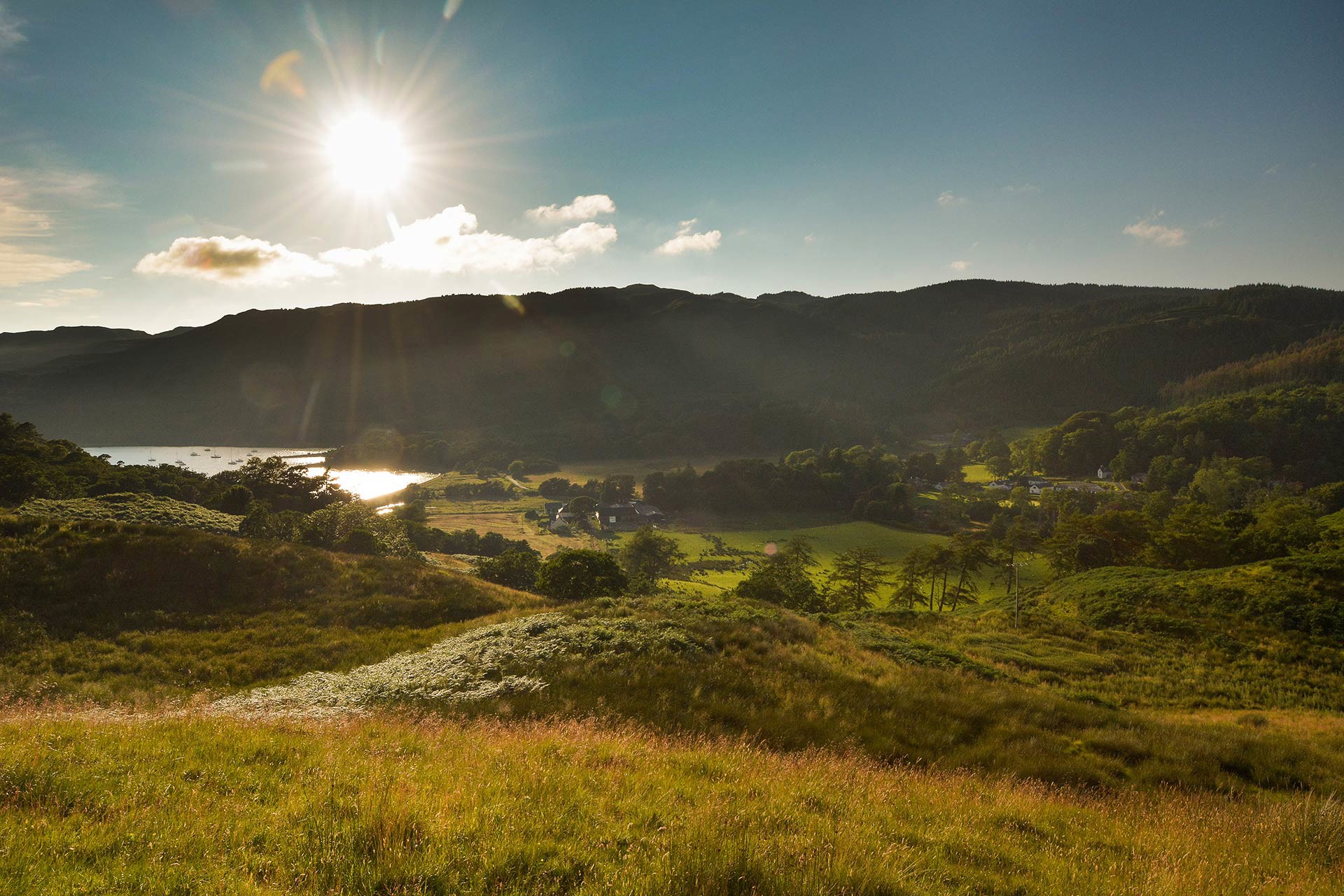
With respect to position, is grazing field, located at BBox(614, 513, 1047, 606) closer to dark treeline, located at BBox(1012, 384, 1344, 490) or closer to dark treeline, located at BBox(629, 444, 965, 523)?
dark treeline, located at BBox(629, 444, 965, 523)

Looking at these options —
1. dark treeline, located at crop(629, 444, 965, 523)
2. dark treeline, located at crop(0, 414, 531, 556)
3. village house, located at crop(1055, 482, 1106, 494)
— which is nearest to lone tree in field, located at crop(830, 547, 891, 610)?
dark treeline, located at crop(0, 414, 531, 556)

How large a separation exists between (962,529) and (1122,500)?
125 ft

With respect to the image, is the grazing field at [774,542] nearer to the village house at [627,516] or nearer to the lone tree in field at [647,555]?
the lone tree in field at [647,555]

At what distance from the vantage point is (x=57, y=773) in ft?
19.0

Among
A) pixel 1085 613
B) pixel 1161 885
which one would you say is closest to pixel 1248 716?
pixel 1085 613

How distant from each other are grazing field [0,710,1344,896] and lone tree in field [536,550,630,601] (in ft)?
113

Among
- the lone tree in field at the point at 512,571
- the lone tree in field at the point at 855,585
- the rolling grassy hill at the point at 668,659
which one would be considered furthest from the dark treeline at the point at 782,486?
the rolling grassy hill at the point at 668,659

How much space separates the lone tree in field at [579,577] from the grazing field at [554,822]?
34388 millimetres

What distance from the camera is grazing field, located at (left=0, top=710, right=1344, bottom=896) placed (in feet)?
14.2

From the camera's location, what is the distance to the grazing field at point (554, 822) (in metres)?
4.32

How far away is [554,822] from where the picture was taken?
17.6ft

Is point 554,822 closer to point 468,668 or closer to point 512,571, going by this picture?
point 468,668

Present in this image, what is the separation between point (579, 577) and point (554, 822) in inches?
1573

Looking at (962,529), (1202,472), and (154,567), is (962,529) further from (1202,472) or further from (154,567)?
(154,567)
